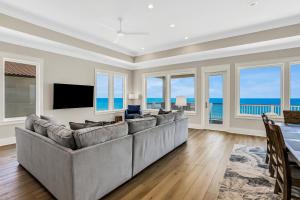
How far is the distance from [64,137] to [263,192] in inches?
104

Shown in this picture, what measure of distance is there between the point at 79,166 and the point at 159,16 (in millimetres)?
3746

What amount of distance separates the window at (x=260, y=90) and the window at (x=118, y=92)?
194 inches

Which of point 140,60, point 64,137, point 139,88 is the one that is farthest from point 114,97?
point 64,137

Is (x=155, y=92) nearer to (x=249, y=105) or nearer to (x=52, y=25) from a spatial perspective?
(x=249, y=105)

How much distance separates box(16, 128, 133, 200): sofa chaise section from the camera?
65.9 inches

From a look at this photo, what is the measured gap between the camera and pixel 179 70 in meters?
6.72

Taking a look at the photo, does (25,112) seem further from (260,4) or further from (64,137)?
(260,4)

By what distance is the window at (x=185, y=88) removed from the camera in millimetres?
6560

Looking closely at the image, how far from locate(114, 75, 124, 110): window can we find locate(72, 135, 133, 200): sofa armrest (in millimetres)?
5108

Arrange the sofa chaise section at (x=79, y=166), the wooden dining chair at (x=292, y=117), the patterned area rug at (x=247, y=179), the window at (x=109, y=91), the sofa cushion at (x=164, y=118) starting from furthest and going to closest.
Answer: the window at (x=109, y=91), the sofa cushion at (x=164, y=118), the wooden dining chair at (x=292, y=117), the patterned area rug at (x=247, y=179), the sofa chaise section at (x=79, y=166)

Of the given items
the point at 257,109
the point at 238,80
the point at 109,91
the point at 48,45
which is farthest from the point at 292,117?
the point at 48,45

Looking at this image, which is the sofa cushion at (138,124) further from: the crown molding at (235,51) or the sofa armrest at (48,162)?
the crown molding at (235,51)

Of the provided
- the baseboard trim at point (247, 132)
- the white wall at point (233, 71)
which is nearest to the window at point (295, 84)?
the white wall at point (233, 71)

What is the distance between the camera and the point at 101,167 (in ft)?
6.29
